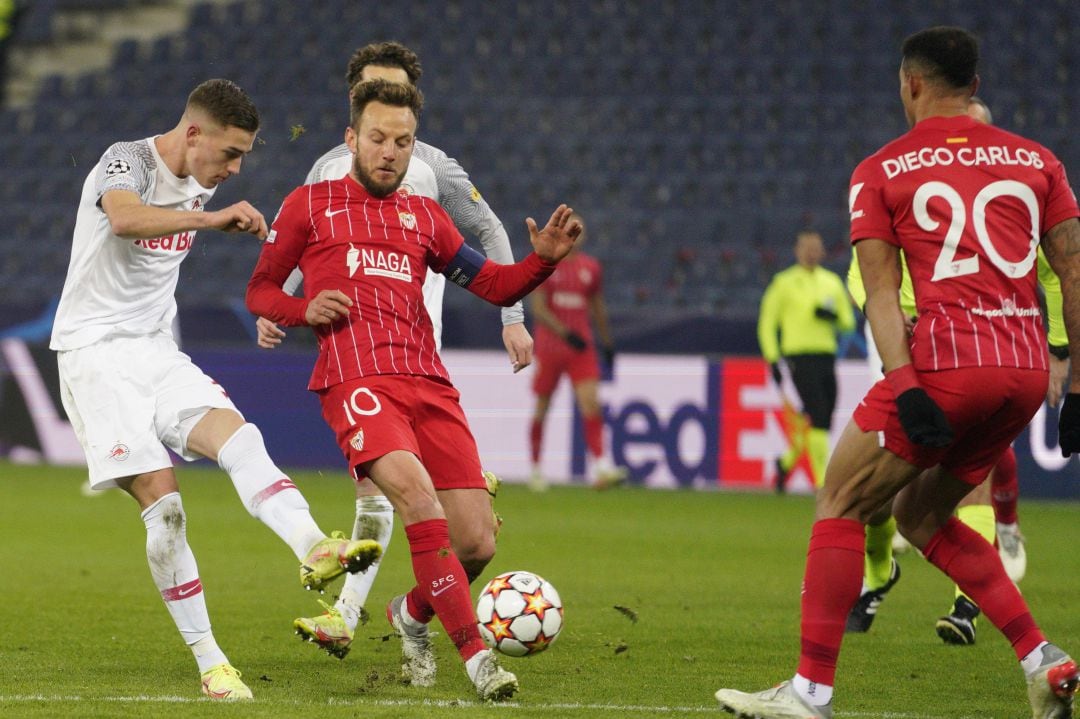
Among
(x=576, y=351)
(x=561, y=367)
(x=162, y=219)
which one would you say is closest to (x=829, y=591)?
(x=162, y=219)

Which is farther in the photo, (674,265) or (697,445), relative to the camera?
(674,265)

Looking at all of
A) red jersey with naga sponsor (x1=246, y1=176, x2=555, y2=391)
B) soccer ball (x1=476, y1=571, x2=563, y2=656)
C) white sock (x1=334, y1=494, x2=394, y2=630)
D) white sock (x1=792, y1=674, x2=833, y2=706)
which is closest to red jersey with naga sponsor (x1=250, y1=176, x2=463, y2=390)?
red jersey with naga sponsor (x1=246, y1=176, x2=555, y2=391)

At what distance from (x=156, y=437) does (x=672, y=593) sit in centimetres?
348

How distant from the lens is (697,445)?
1406cm

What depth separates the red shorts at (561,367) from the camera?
13664 mm

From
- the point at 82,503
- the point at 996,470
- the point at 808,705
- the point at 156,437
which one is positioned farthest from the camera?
the point at 82,503

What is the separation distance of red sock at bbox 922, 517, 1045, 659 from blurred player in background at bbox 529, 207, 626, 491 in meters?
8.69

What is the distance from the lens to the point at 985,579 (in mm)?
4688

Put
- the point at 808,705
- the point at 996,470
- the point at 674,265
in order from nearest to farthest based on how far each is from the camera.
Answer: the point at 808,705, the point at 996,470, the point at 674,265

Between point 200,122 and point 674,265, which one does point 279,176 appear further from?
point 200,122

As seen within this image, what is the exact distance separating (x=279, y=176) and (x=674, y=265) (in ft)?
16.5

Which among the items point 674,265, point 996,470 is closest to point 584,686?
point 996,470

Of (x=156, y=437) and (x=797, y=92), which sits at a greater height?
(x=797, y=92)

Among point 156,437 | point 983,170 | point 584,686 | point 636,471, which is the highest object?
point 983,170
